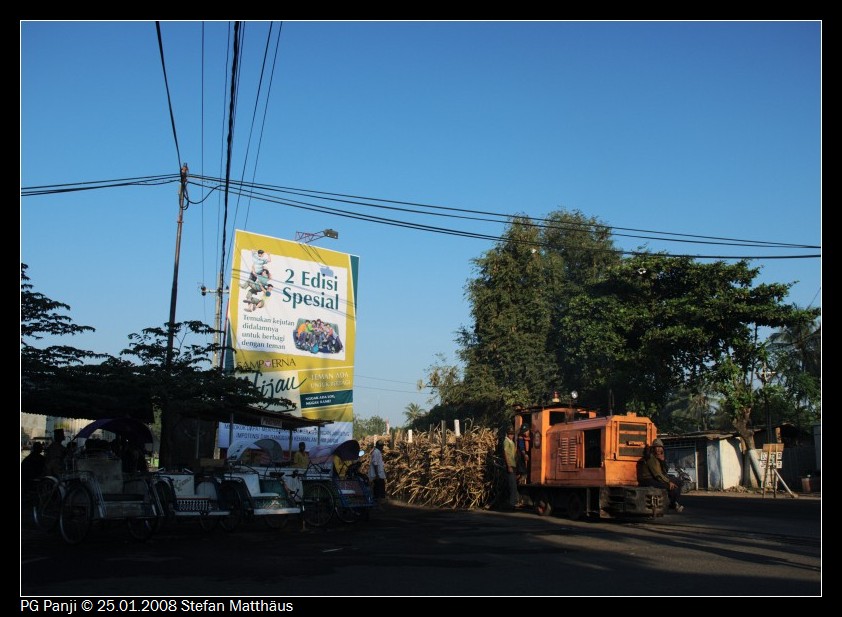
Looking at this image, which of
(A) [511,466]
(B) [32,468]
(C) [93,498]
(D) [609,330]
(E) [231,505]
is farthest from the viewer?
(D) [609,330]

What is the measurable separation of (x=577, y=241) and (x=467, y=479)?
A: 88.9 ft

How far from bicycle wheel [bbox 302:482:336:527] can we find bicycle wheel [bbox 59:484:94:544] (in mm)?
4729

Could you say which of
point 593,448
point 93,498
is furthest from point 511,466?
point 93,498

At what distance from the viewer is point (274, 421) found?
23703mm

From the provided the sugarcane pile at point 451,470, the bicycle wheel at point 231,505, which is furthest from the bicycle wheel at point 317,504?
the sugarcane pile at point 451,470

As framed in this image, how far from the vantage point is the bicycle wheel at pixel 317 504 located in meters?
15.3

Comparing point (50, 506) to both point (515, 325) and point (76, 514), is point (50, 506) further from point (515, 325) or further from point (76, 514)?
point (515, 325)

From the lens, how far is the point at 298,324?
31.9m

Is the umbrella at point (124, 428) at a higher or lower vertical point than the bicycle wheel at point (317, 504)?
higher

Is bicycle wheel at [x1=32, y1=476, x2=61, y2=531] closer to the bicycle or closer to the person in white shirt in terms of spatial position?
the bicycle

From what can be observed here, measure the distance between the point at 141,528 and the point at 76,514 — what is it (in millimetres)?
1007

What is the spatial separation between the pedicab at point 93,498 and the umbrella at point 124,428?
0.68 m

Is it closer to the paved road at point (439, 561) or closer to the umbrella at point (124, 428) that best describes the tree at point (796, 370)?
the paved road at point (439, 561)

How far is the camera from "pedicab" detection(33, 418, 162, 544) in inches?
445
